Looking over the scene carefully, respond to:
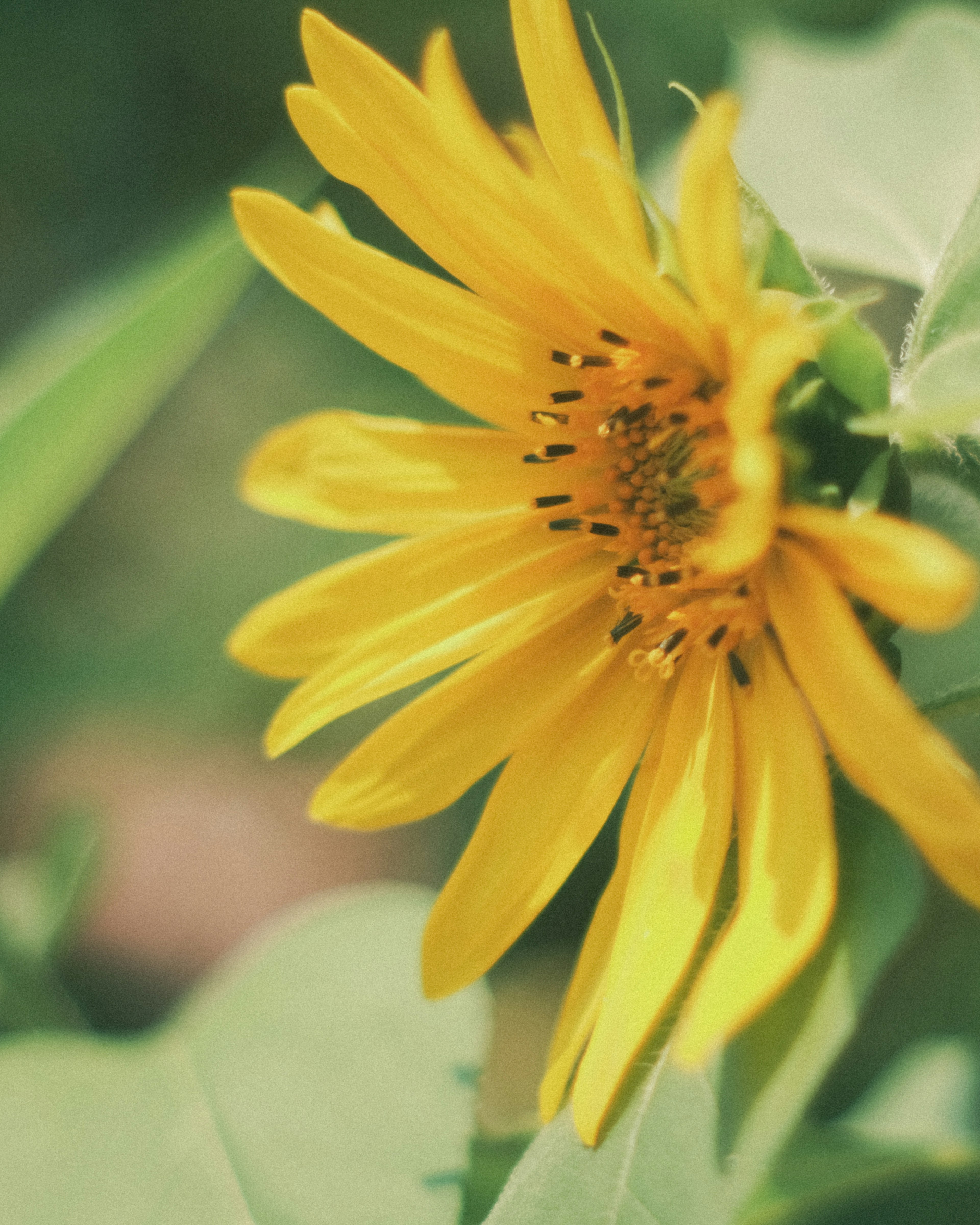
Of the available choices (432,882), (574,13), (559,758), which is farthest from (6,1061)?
(574,13)

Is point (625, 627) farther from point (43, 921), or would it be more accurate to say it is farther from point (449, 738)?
point (43, 921)

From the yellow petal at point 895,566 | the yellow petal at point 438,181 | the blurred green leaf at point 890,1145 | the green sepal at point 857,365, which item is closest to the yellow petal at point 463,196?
the yellow petal at point 438,181

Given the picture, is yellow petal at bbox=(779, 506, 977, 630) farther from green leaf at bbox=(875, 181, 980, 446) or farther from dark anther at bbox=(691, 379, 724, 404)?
dark anther at bbox=(691, 379, 724, 404)

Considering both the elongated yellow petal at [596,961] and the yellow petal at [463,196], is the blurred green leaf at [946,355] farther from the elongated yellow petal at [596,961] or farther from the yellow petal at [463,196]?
the elongated yellow petal at [596,961]

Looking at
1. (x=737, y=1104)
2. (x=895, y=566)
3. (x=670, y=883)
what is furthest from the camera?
(x=670, y=883)

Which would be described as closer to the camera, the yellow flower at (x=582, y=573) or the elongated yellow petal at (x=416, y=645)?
the yellow flower at (x=582, y=573)

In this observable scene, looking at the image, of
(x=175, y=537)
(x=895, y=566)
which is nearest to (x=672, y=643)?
(x=895, y=566)
